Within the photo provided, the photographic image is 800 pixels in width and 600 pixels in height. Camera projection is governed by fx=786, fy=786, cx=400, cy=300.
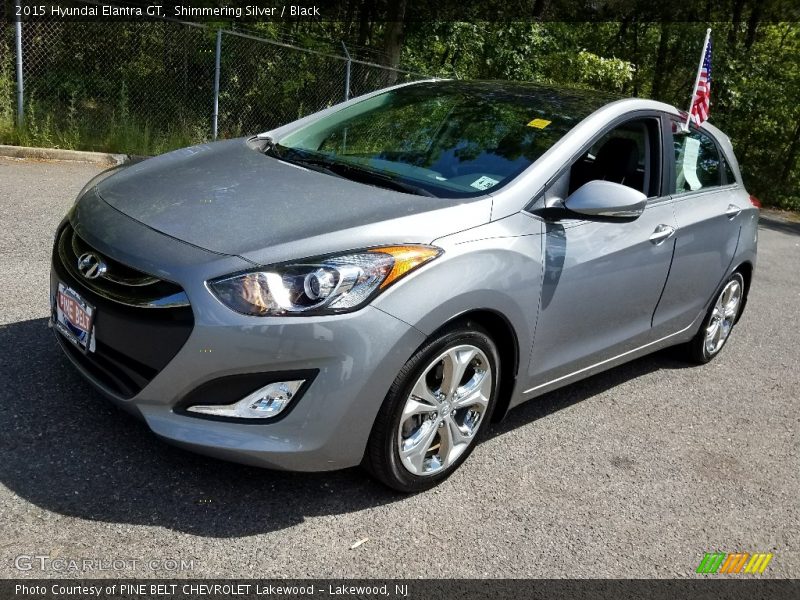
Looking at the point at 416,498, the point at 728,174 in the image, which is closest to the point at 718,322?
the point at 728,174

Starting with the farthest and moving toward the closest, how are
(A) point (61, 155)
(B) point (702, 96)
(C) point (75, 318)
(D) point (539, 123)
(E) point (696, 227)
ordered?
(A) point (61, 155)
(B) point (702, 96)
(E) point (696, 227)
(D) point (539, 123)
(C) point (75, 318)

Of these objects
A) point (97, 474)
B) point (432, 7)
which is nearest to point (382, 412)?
point (97, 474)

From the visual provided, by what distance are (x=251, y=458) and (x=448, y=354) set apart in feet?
2.76

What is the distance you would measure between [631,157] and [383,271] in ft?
6.31

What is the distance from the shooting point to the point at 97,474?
2.89 metres

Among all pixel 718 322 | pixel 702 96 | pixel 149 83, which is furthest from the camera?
pixel 149 83

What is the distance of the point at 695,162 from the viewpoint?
458 centimetres

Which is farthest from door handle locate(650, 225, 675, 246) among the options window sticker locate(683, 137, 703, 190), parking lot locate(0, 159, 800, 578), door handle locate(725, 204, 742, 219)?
parking lot locate(0, 159, 800, 578)

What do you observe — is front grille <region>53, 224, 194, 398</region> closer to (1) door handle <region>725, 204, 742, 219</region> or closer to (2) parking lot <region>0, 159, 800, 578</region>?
(2) parking lot <region>0, 159, 800, 578</region>

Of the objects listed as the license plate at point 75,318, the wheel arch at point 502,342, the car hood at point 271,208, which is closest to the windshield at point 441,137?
the car hood at point 271,208

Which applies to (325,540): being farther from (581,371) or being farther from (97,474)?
(581,371)

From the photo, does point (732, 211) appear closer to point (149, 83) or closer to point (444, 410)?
point (444, 410)

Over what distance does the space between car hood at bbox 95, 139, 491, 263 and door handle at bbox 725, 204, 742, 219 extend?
223 centimetres

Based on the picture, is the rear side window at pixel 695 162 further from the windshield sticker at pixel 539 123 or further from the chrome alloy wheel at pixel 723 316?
the windshield sticker at pixel 539 123
